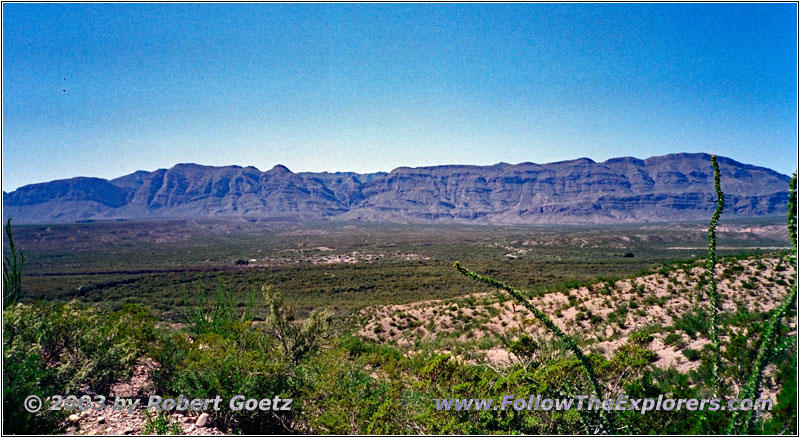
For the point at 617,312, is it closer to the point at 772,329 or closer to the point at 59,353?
the point at 772,329

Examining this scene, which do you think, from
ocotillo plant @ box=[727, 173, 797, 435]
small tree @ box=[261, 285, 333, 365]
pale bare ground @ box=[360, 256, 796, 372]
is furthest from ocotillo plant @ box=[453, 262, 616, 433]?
small tree @ box=[261, 285, 333, 365]

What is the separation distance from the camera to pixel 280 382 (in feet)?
18.7

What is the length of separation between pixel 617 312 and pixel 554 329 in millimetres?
11433

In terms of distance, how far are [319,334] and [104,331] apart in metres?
3.76

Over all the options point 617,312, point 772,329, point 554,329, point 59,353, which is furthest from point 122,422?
point 617,312

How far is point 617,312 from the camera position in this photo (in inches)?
511

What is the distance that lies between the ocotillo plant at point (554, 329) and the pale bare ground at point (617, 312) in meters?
5.31

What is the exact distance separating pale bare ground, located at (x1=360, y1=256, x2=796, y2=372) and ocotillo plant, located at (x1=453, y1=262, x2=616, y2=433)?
5.31 meters

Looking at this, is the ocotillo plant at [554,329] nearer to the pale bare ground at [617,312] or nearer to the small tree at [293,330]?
the pale bare ground at [617,312]

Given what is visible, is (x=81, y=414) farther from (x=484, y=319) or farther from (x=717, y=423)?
(x=484, y=319)

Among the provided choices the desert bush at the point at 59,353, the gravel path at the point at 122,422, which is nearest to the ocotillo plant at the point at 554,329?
the gravel path at the point at 122,422

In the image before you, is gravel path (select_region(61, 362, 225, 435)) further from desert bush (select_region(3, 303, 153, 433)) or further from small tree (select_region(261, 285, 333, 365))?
small tree (select_region(261, 285, 333, 365))

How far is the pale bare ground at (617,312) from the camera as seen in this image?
34.4ft

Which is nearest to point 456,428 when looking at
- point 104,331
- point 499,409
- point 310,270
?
point 499,409
